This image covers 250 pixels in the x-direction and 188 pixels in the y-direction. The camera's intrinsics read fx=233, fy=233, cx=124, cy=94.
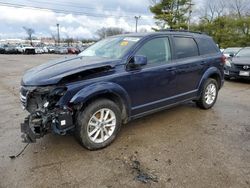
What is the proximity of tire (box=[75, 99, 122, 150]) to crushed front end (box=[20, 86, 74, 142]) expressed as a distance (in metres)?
0.17

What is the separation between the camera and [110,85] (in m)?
3.41

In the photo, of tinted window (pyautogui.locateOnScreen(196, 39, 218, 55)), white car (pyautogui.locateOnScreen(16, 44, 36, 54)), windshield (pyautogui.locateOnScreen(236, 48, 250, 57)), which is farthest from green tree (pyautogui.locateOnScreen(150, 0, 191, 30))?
tinted window (pyautogui.locateOnScreen(196, 39, 218, 55))

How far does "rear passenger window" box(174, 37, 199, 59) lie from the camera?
14.9 ft

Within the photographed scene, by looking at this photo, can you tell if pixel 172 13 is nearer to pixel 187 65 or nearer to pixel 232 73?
pixel 232 73

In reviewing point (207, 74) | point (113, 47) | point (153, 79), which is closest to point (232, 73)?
point (207, 74)

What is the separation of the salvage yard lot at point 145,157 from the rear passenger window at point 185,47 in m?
1.33

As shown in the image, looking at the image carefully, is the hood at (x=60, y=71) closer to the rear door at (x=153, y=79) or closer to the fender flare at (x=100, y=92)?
the fender flare at (x=100, y=92)

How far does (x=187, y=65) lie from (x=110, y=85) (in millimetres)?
1959

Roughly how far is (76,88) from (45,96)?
0.45 metres

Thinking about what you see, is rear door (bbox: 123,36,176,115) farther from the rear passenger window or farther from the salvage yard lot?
the salvage yard lot

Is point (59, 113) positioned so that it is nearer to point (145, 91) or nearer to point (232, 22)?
point (145, 91)

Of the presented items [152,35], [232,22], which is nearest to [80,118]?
[152,35]

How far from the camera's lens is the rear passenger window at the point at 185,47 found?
4539 mm

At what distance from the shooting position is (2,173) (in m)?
2.86
